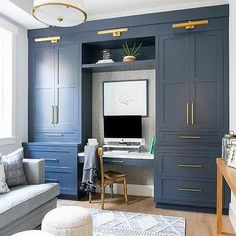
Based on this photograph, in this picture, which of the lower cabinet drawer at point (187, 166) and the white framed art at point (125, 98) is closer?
the lower cabinet drawer at point (187, 166)

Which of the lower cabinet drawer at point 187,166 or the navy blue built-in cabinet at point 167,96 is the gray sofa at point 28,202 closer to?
the navy blue built-in cabinet at point 167,96

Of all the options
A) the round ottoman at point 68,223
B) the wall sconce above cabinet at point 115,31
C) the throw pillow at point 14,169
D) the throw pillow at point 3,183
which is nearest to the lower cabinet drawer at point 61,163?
the throw pillow at point 14,169

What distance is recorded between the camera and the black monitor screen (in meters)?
3.99

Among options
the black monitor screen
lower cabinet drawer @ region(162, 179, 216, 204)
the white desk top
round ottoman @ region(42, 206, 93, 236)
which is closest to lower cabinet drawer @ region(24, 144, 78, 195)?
the white desk top

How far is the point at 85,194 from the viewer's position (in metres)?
4.07

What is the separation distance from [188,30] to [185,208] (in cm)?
246

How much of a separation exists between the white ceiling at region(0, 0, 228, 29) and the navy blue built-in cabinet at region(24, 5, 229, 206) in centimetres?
13

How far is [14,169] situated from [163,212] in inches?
78.4

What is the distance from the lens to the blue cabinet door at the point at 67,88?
399 cm

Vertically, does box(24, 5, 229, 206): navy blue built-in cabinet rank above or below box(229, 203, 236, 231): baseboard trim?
above

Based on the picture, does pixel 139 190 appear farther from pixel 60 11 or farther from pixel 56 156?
pixel 60 11

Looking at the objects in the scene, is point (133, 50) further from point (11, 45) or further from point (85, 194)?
point (85, 194)

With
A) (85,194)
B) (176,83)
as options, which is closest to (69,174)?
(85,194)

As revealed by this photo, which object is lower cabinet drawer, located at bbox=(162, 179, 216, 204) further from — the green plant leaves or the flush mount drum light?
the flush mount drum light
